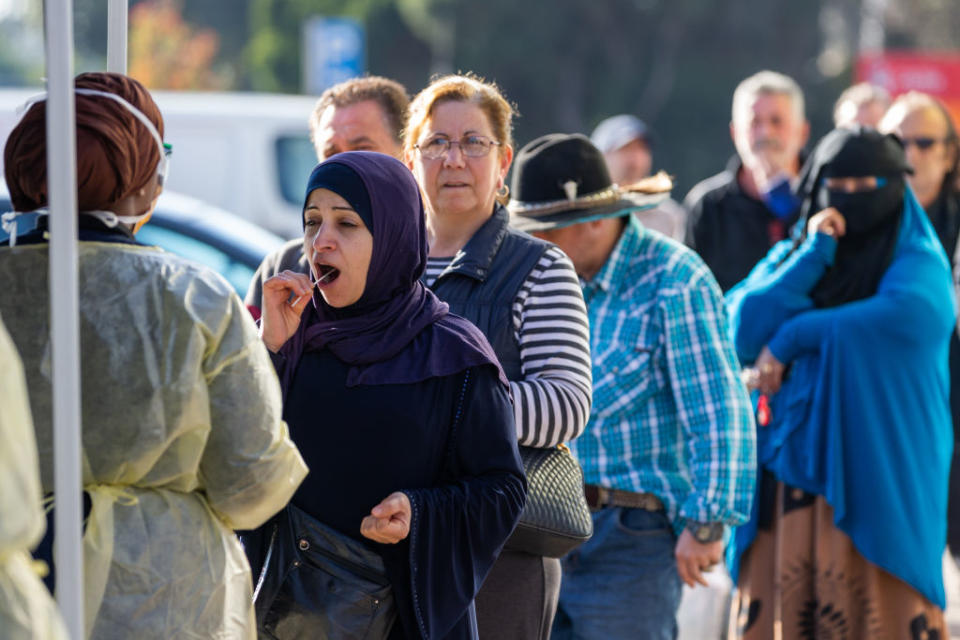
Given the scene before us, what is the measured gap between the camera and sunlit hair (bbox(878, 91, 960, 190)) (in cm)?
627

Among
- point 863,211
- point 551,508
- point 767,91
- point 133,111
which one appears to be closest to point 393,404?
point 551,508


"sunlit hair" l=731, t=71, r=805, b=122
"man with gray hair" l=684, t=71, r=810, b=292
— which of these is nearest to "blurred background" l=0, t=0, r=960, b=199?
"sunlit hair" l=731, t=71, r=805, b=122

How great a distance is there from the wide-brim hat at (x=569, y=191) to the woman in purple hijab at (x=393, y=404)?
4.12 ft

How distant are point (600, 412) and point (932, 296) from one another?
3.97 feet

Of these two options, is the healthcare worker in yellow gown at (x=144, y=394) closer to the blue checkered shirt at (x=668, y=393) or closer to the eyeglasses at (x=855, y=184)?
the blue checkered shirt at (x=668, y=393)

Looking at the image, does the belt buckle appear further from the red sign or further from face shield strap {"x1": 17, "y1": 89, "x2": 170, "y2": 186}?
the red sign

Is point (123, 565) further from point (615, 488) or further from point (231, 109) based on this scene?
point (231, 109)

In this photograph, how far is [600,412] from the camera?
13.4 ft

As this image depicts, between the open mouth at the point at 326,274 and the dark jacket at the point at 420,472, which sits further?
the open mouth at the point at 326,274

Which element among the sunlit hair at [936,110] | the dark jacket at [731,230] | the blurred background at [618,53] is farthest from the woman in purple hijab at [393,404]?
the blurred background at [618,53]

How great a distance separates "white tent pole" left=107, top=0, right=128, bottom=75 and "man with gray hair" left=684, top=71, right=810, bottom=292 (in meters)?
3.79

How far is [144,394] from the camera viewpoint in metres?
2.31

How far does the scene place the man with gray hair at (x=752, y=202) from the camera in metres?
6.42

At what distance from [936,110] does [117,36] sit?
4.38 meters
